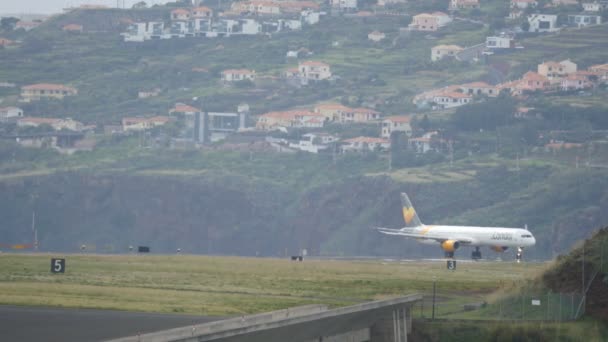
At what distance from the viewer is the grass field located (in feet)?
154

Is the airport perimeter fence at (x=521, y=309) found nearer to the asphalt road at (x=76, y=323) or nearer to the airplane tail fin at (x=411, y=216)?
the asphalt road at (x=76, y=323)

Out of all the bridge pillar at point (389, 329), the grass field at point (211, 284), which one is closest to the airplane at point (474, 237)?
the grass field at point (211, 284)

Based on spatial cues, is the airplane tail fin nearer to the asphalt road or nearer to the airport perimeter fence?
the airport perimeter fence

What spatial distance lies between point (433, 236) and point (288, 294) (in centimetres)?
7556

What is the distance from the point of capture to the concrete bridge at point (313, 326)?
113 ft

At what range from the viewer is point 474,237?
401 feet

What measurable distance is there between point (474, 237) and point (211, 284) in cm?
6612

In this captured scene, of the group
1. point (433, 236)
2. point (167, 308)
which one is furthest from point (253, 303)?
point (433, 236)

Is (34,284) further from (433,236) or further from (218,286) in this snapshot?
(433,236)

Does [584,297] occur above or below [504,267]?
above

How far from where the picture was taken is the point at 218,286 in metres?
57.5

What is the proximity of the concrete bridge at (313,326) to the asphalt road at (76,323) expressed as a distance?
223 cm

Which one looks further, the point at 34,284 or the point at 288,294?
the point at 288,294

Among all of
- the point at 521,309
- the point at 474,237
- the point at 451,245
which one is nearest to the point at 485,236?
the point at 474,237
